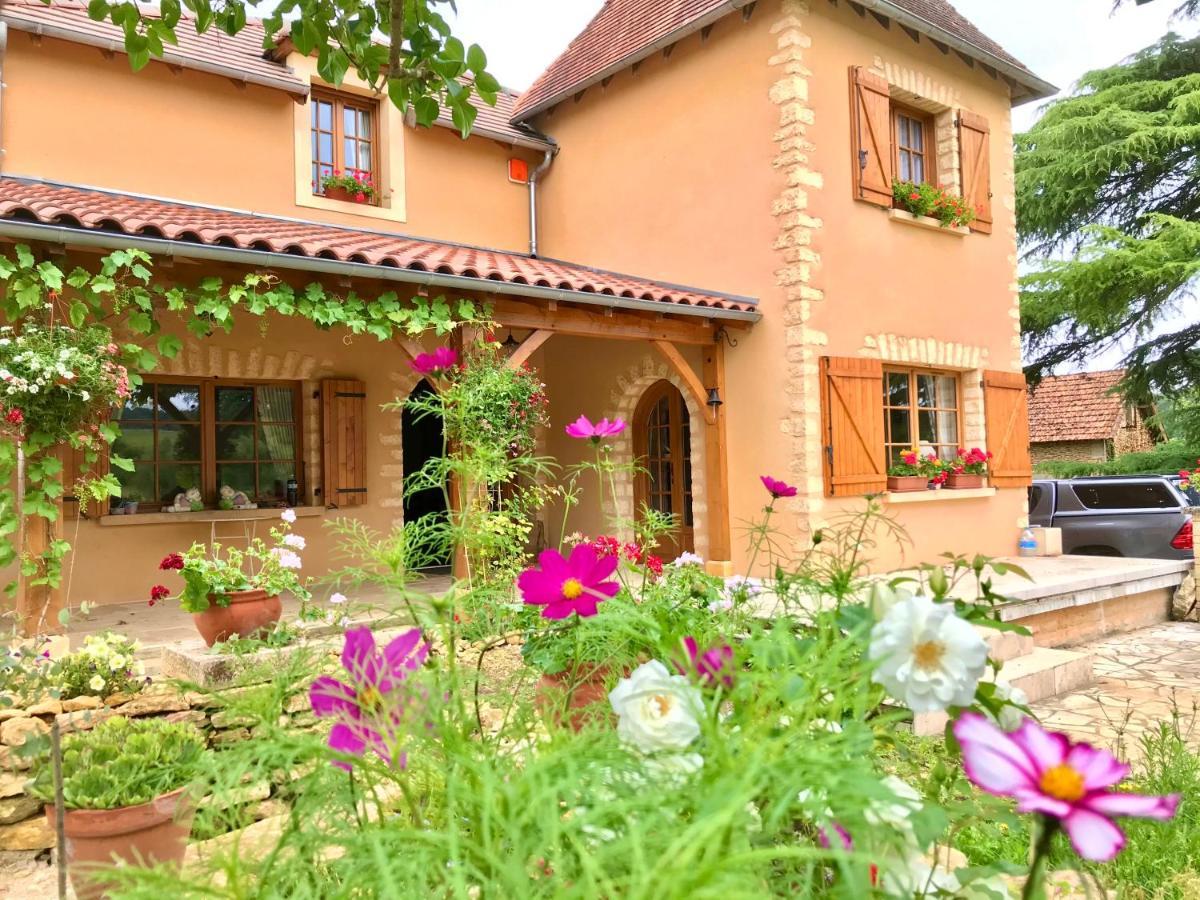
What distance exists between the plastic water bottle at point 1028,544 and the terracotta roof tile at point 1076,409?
42.5 ft

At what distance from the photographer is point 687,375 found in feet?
23.8

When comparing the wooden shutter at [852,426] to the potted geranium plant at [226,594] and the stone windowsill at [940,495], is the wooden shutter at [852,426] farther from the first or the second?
the potted geranium plant at [226,594]

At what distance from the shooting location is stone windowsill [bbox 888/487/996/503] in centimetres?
730

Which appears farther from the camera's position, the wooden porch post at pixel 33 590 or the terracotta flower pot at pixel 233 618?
the wooden porch post at pixel 33 590

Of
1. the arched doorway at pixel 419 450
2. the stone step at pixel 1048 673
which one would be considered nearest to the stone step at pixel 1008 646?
the stone step at pixel 1048 673

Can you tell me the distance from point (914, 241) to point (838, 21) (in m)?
2.05

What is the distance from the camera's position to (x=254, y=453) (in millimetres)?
7402

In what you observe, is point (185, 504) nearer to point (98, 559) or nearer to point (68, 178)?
point (98, 559)

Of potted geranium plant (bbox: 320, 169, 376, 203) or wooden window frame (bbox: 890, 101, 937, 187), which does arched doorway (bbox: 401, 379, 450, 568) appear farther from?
wooden window frame (bbox: 890, 101, 937, 187)

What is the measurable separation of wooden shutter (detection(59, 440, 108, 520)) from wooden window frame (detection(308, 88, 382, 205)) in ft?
10.6

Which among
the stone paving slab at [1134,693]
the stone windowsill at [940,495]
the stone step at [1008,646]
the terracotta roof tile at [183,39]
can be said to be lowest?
the stone paving slab at [1134,693]

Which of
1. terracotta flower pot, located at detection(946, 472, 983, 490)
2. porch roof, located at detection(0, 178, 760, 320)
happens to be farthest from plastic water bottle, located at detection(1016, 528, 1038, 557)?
porch roof, located at detection(0, 178, 760, 320)

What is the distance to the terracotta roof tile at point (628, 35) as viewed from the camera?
25.5 feet

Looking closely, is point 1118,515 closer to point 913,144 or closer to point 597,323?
point 913,144
